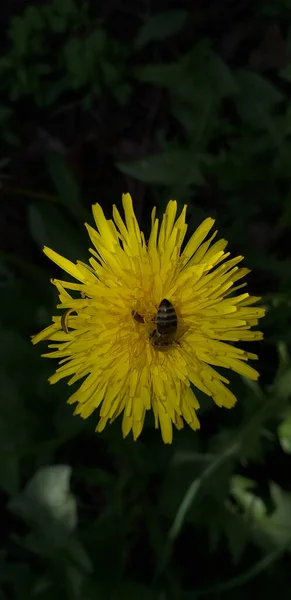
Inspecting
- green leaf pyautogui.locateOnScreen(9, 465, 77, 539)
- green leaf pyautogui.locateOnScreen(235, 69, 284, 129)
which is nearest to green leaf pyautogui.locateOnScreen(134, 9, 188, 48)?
green leaf pyautogui.locateOnScreen(235, 69, 284, 129)

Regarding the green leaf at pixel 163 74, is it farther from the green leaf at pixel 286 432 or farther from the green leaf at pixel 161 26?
the green leaf at pixel 286 432

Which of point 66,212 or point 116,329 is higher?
point 66,212

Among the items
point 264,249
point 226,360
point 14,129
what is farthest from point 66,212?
point 226,360

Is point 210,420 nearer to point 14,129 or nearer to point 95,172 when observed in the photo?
point 95,172

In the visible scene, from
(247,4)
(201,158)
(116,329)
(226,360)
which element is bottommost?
(226,360)

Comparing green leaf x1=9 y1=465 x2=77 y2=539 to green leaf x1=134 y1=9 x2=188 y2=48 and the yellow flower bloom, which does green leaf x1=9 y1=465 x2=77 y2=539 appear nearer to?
the yellow flower bloom

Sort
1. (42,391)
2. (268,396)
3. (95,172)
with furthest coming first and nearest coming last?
(95,172)
(42,391)
(268,396)
